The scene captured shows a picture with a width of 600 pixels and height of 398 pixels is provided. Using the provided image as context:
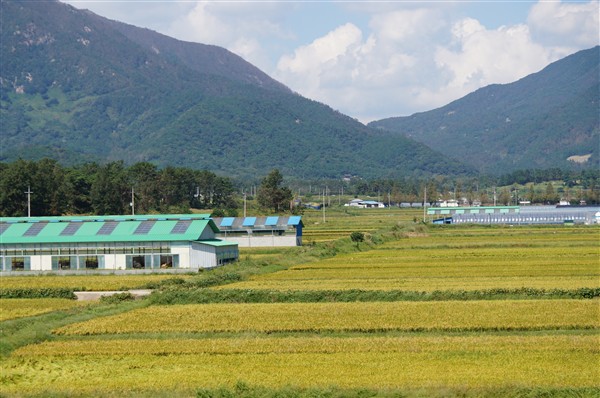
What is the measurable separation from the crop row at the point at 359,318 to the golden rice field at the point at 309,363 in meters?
1.86

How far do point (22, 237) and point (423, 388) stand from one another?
138 feet

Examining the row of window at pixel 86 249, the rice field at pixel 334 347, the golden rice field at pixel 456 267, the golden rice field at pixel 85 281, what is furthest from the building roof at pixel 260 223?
the rice field at pixel 334 347

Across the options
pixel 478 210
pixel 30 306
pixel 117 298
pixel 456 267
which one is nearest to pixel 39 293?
pixel 30 306

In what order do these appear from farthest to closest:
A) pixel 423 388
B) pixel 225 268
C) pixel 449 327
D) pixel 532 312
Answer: pixel 225 268 → pixel 532 312 → pixel 449 327 → pixel 423 388

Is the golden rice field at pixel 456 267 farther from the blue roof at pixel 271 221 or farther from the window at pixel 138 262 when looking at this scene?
the blue roof at pixel 271 221

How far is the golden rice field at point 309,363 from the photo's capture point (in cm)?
2322

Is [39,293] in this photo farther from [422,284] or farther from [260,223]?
[260,223]

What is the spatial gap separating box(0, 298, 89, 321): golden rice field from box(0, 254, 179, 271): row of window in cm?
1489

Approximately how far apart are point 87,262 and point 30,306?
60.6 ft

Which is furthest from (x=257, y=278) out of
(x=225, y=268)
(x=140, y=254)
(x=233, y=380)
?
(x=233, y=380)

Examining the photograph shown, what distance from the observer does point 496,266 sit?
53.0 metres

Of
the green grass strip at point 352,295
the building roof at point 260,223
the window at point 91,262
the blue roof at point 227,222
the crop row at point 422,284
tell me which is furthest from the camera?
the blue roof at point 227,222

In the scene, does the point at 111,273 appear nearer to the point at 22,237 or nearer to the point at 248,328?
the point at 22,237

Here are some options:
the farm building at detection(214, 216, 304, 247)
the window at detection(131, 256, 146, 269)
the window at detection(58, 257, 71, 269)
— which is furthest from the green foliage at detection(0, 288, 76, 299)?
the farm building at detection(214, 216, 304, 247)
